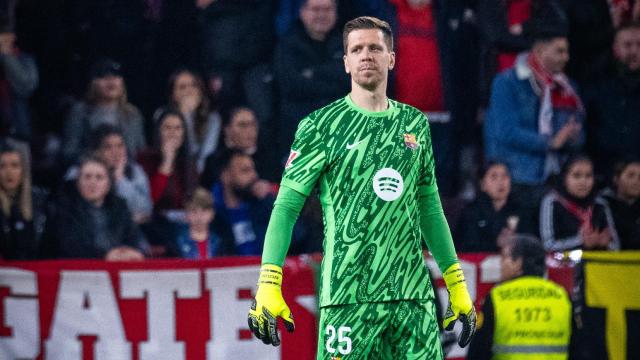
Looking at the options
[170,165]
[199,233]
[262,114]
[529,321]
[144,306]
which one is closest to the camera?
[529,321]

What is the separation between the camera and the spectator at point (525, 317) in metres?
7.64

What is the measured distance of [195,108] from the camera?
10008mm

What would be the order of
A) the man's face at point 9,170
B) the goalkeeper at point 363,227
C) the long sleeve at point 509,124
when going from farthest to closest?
the long sleeve at point 509,124
the man's face at point 9,170
the goalkeeper at point 363,227

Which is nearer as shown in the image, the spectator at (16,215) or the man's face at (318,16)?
the spectator at (16,215)

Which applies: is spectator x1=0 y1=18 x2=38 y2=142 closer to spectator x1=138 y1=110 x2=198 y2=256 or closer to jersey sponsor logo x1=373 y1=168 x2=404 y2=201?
spectator x1=138 y1=110 x2=198 y2=256

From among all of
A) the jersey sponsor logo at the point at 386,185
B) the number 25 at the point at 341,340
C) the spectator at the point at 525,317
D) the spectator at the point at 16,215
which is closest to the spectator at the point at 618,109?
the spectator at the point at 525,317

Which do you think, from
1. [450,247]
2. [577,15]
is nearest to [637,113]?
[577,15]

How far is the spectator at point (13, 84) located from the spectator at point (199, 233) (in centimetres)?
148

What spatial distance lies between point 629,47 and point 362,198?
5.89 meters

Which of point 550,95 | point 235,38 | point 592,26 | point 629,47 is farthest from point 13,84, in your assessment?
point 629,47

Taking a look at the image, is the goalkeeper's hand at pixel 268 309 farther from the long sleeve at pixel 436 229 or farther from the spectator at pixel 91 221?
the spectator at pixel 91 221

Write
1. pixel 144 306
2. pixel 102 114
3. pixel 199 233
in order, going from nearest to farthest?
1. pixel 144 306
2. pixel 199 233
3. pixel 102 114

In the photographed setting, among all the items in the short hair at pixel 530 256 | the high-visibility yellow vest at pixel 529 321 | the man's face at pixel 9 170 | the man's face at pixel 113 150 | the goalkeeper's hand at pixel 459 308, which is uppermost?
the man's face at pixel 113 150

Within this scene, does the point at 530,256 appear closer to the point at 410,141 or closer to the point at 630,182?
the point at 630,182
